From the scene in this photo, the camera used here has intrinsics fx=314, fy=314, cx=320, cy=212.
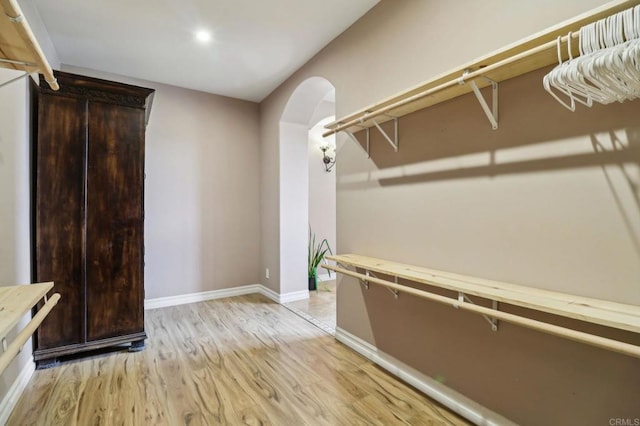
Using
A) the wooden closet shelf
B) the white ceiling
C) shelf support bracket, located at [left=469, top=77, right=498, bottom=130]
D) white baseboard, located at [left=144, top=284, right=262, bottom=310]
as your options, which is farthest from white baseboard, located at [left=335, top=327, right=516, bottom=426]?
the white ceiling

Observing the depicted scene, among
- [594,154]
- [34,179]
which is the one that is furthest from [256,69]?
[594,154]

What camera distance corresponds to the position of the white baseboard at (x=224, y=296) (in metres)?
3.80

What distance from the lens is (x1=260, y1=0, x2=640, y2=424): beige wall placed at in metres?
1.24

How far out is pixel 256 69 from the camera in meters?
3.44

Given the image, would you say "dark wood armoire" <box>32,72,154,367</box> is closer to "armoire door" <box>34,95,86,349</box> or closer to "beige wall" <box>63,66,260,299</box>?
"armoire door" <box>34,95,86,349</box>

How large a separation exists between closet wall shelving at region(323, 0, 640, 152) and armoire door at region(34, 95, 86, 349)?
7.27ft

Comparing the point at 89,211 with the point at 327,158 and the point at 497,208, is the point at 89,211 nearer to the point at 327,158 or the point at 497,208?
the point at 497,208

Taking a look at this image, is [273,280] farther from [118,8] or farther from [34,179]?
[118,8]

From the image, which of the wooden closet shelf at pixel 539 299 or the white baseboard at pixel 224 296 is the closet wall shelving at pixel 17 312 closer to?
the wooden closet shelf at pixel 539 299

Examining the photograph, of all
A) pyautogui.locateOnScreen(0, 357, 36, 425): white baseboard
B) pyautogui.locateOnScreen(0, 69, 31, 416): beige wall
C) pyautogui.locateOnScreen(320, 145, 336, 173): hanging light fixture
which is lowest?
pyautogui.locateOnScreen(0, 357, 36, 425): white baseboard

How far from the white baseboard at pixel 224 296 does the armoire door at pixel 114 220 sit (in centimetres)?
123

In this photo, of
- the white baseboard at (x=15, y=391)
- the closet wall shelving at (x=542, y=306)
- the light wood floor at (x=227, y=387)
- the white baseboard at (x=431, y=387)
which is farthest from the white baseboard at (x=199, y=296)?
the closet wall shelving at (x=542, y=306)

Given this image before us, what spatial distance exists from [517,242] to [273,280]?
3.13m

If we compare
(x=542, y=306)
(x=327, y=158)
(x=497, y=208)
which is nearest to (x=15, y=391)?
(x=542, y=306)
